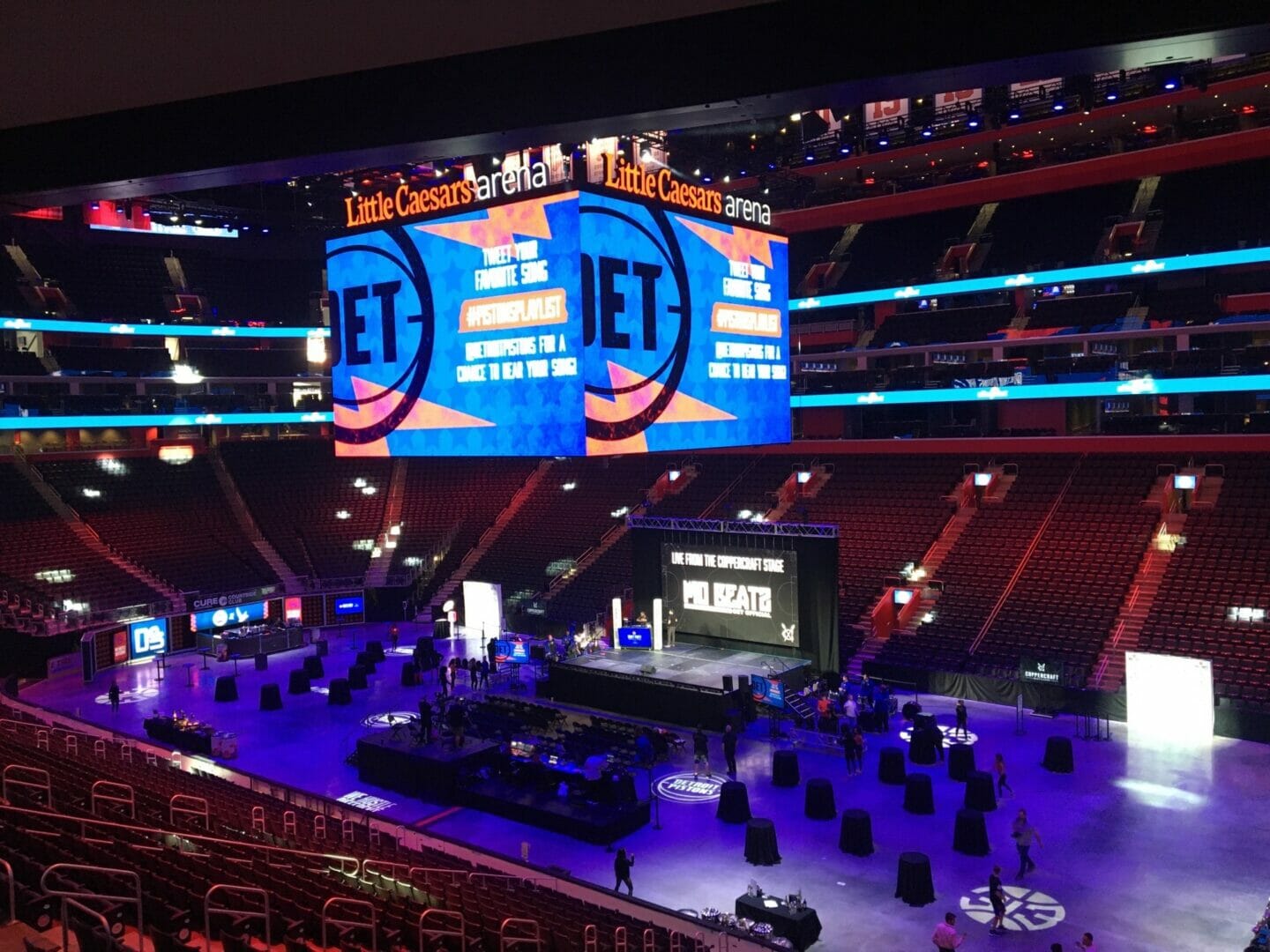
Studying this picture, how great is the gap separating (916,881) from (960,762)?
618 cm

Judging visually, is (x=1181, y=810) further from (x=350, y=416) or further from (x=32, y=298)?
(x=32, y=298)

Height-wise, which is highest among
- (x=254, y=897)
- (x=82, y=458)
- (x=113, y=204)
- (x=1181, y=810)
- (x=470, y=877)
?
(x=113, y=204)

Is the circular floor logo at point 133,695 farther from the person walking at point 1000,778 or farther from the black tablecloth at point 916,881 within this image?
the person walking at point 1000,778

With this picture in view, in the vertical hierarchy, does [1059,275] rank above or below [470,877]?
above

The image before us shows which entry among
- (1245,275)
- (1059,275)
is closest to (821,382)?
(1059,275)

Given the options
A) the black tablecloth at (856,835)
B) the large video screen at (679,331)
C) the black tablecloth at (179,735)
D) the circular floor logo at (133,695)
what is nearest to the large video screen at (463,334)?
the large video screen at (679,331)

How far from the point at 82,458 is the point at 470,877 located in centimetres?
3684

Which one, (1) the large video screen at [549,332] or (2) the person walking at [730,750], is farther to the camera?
(2) the person walking at [730,750]

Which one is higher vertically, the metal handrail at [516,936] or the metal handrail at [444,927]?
the metal handrail at [444,927]

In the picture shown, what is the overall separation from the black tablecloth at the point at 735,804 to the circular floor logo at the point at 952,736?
5784 millimetres

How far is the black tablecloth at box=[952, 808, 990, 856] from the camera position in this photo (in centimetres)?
1819

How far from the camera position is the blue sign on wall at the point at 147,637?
34312 millimetres

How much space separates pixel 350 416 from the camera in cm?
2003

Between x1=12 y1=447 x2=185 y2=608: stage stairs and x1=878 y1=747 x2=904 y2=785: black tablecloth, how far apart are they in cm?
2678
